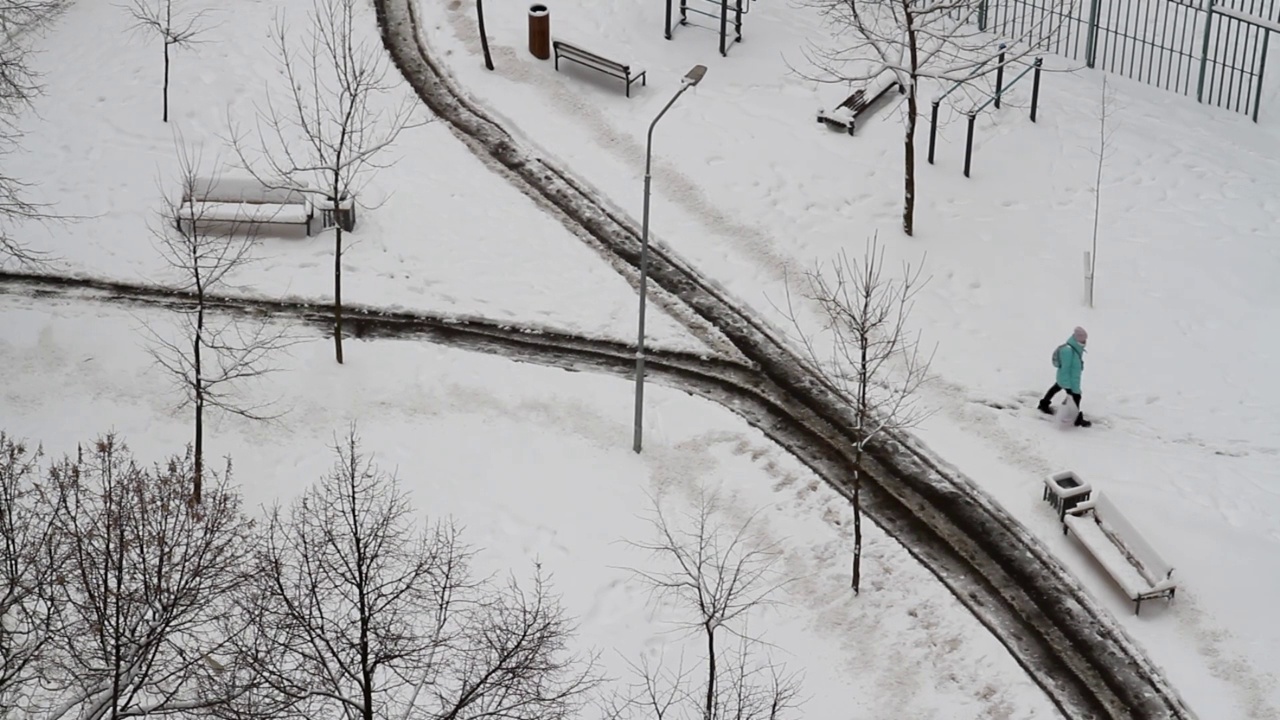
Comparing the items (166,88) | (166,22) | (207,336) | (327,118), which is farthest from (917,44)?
(166,22)

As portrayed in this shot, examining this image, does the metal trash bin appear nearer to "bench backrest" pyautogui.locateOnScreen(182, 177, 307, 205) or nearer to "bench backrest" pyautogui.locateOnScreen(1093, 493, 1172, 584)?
Answer: "bench backrest" pyautogui.locateOnScreen(182, 177, 307, 205)

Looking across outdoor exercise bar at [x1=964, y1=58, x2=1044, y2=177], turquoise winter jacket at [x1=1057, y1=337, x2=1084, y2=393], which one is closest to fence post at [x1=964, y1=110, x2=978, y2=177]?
outdoor exercise bar at [x1=964, y1=58, x2=1044, y2=177]

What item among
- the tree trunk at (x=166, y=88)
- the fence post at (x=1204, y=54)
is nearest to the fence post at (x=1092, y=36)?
the fence post at (x=1204, y=54)

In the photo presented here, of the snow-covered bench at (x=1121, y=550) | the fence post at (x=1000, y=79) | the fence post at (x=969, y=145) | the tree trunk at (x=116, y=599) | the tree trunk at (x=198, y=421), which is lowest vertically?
the tree trunk at (x=116, y=599)

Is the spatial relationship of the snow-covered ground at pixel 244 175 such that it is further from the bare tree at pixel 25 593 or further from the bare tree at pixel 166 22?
the bare tree at pixel 25 593

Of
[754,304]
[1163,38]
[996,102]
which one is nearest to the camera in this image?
[754,304]

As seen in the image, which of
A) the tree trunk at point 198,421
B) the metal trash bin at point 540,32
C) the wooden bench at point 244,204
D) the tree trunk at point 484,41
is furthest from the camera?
the metal trash bin at point 540,32

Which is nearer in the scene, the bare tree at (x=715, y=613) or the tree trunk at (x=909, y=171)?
the bare tree at (x=715, y=613)

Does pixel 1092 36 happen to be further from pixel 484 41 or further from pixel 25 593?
pixel 25 593
